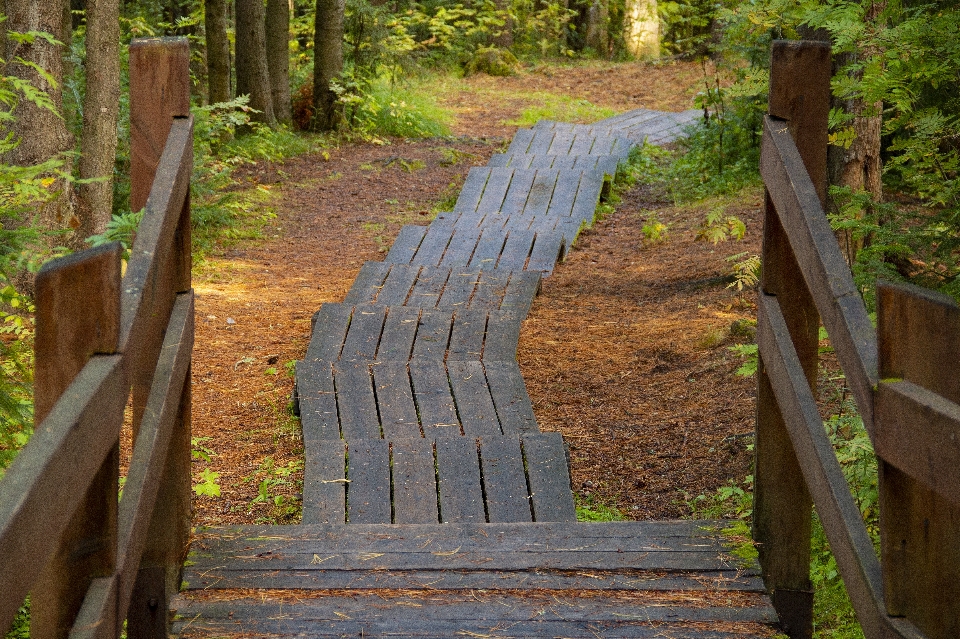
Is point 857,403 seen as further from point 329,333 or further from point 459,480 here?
Result: point 329,333

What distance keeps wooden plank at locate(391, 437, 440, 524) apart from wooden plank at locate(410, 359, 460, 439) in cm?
42

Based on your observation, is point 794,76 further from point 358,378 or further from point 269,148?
point 269,148

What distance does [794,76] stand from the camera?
342cm

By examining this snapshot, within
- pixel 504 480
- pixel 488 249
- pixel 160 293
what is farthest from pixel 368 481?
pixel 488 249

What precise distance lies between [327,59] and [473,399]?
11249mm

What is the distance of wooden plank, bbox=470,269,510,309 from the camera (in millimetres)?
8266

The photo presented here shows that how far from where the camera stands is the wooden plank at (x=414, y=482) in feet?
14.9

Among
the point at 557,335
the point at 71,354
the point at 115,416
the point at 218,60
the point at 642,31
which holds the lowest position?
the point at 557,335

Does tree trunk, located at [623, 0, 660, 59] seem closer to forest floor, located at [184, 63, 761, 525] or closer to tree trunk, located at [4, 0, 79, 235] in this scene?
forest floor, located at [184, 63, 761, 525]

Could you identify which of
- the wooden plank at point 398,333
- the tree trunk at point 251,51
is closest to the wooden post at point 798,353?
the wooden plank at point 398,333

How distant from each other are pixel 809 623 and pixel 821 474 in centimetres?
101

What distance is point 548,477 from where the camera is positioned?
4.93 m

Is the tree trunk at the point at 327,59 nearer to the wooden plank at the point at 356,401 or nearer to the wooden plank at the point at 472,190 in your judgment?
the wooden plank at the point at 472,190

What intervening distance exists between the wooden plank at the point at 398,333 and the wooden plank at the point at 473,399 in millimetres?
446
